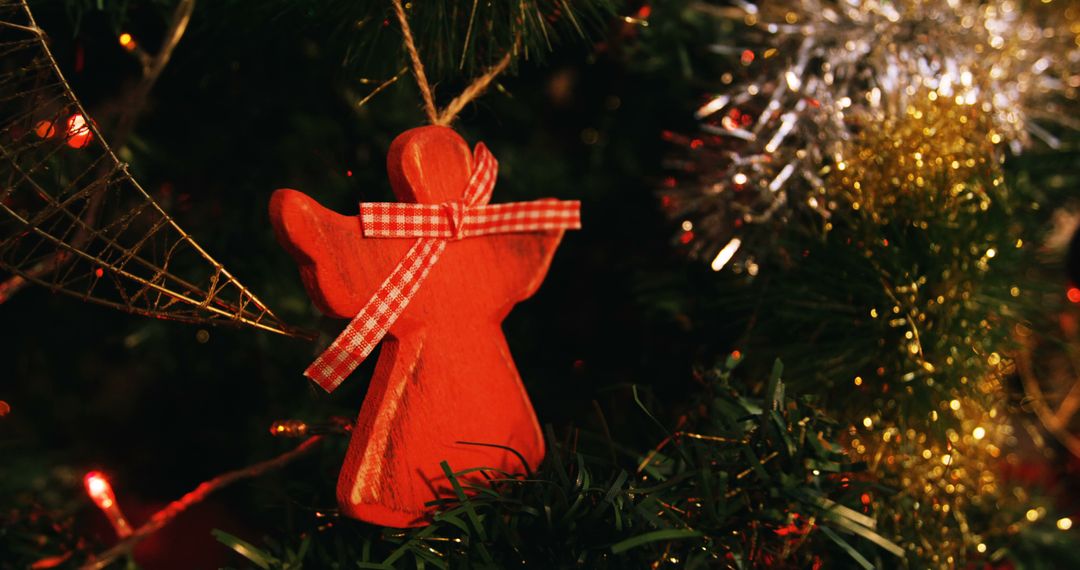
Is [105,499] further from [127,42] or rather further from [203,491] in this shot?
[127,42]

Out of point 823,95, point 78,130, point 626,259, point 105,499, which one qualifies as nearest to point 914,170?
point 823,95

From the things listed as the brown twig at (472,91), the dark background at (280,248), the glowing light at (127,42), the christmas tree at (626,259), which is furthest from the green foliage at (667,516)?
the glowing light at (127,42)

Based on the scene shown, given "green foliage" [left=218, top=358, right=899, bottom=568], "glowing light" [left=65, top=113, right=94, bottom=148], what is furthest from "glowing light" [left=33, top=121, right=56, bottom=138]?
"green foliage" [left=218, top=358, right=899, bottom=568]

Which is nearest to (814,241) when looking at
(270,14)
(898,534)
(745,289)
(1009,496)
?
(745,289)

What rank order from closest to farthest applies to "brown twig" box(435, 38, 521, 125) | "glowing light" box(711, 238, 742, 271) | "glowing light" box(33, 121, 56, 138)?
"glowing light" box(33, 121, 56, 138) < "brown twig" box(435, 38, 521, 125) < "glowing light" box(711, 238, 742, 271)

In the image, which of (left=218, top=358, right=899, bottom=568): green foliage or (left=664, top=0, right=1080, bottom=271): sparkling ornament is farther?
A: (left=664, top=0, right=1080, bottom=271): sparkling ornament

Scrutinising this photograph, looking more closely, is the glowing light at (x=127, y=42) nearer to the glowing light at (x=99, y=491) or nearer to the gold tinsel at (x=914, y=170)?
the glowing light at (x=99, y=491)

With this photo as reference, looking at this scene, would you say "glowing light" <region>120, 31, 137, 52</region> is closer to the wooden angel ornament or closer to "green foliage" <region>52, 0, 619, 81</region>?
"green foliage" <region>52, 0, 619, 81</region>
